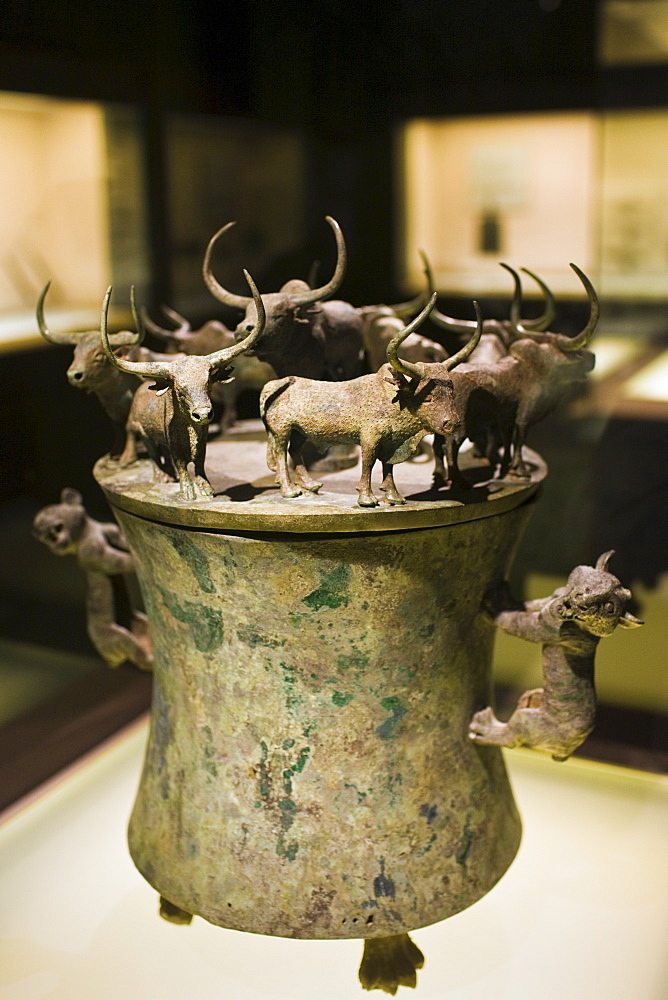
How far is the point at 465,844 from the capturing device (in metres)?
2.60

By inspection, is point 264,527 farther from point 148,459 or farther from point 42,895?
point 42,895

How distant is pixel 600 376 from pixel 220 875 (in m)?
2.24

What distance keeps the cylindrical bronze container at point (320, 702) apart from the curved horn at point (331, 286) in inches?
19.0

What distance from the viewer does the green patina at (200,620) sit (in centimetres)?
242

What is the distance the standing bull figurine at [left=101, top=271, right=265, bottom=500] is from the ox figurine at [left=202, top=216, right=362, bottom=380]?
0.49 ft

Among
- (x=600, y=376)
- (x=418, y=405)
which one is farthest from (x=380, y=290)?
(x=418, y=405)

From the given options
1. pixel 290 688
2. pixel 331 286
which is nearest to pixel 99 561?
pixel 290 688

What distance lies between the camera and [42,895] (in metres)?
3.06

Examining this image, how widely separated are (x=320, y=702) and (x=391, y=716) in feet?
0.56

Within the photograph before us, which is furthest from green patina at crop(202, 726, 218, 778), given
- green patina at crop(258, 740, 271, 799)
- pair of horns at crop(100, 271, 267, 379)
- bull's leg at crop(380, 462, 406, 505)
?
pair of horns at crop(100, 271, 267, 379)

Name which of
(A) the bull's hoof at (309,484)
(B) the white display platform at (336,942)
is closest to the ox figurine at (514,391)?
(A) the bull's hoof at (309,484)

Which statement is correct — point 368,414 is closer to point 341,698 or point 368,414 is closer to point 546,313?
point 341,698

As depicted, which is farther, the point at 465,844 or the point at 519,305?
the point at 519,305

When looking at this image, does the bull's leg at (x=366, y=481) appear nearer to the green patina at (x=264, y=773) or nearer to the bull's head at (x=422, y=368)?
the bull's head at (x=422, y=368)
